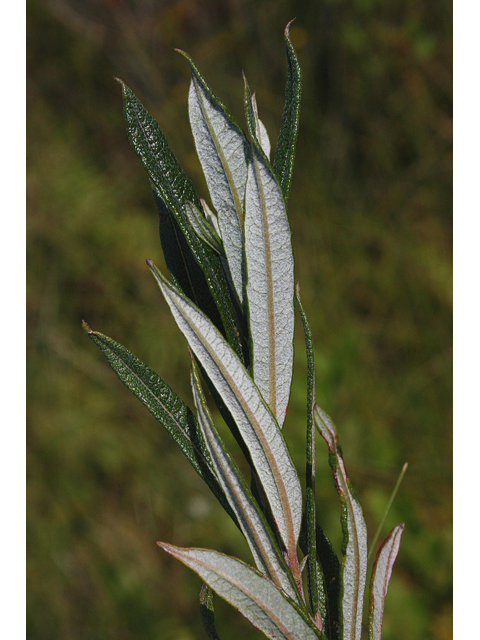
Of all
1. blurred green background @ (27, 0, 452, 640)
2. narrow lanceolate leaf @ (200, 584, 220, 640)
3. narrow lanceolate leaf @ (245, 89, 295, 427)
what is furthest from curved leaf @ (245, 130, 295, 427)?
blurred green background @ (27, 0, 452, 640)

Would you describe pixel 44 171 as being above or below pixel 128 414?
above

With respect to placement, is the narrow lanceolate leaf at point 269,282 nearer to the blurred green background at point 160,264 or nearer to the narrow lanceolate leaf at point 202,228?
the narrow lanceolate leaf at point 202,228

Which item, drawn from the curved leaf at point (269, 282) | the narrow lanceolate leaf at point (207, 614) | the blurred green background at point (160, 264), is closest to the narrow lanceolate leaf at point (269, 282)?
the curved leaf at point (269, 282)

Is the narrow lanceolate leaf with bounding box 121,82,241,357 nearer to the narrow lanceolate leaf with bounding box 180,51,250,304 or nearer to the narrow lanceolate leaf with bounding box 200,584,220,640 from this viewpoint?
the narrow lanceolate leaf with bounding box 180,51,250,304

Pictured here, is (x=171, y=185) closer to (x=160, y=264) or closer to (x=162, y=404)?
(x=162, y=404)

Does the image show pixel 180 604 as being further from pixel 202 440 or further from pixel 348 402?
pixel 202 440

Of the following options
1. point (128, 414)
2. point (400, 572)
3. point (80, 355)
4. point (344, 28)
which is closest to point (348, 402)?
point (400, 572)

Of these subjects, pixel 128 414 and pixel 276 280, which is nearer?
pixel 276 280

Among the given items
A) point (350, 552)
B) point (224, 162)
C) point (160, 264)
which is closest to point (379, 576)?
point (350, 552)
